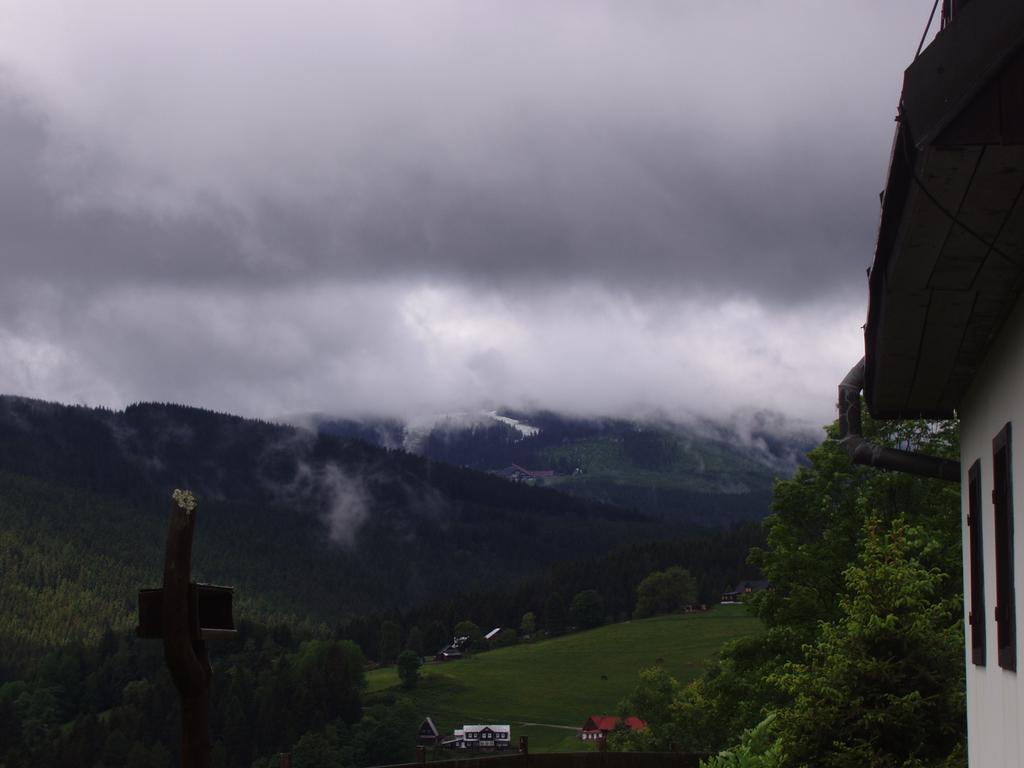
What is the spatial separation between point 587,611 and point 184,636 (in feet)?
614

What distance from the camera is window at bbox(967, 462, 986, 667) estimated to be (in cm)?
951

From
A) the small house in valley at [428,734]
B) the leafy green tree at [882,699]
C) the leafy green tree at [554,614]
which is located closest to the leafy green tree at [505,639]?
the leafy green tree at [554,614]

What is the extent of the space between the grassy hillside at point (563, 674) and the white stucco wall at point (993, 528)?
113529 millimetres

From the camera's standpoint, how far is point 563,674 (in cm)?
15875

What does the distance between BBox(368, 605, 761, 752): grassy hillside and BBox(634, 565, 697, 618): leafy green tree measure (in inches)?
244

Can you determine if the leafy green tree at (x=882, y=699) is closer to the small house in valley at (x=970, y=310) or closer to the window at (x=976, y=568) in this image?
the small house in valley at (x=970, y=310)

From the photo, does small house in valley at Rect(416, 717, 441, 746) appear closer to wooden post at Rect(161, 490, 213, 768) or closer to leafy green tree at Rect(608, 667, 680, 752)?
leafy green tree at Rect(608, 667, 680, 752)

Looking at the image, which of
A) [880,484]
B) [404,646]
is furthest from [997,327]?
[404,646]

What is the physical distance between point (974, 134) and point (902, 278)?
1692 mm

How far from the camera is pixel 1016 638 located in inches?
297

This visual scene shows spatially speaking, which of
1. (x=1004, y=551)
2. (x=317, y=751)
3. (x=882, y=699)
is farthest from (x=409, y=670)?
(x=1004, y=551)

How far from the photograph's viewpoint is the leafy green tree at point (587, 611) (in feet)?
626

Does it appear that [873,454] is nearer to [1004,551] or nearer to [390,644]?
[1004,551]

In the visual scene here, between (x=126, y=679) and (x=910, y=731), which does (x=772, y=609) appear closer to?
(x=910, y=731)
